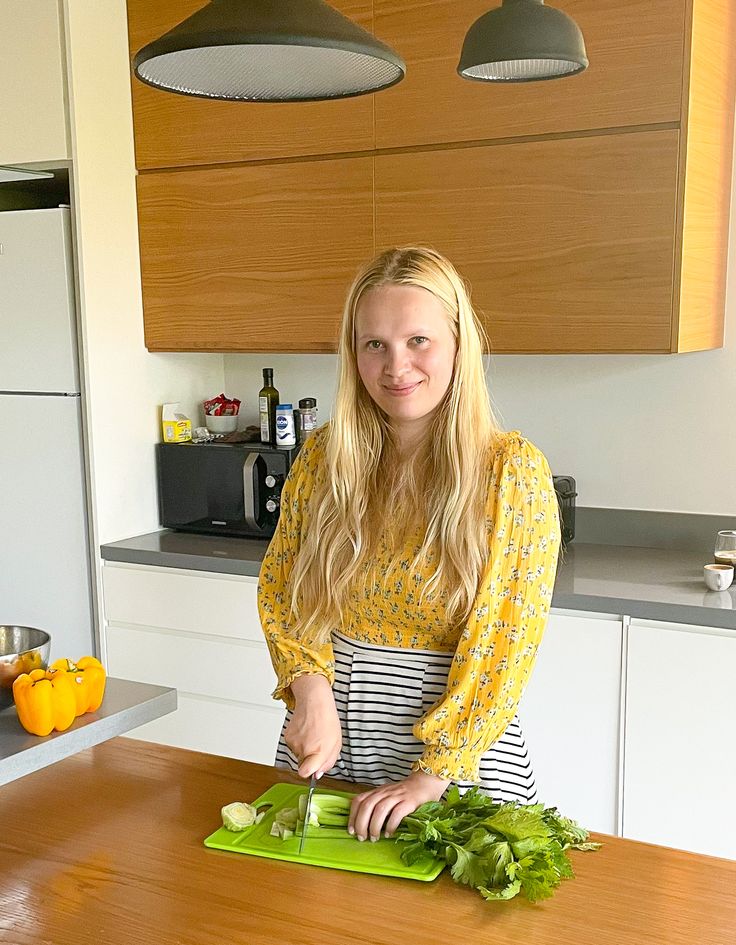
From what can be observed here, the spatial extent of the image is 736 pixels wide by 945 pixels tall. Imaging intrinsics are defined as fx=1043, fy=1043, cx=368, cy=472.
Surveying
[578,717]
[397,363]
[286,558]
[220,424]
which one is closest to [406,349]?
[397,363]

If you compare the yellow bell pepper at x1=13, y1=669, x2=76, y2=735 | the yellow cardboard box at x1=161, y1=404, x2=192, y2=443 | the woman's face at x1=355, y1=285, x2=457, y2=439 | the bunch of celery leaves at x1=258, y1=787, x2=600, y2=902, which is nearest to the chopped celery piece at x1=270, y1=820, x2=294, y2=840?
the bunch of celery leaves at x1=258, y1=787, x2=600, y2=902

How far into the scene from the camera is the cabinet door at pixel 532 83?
2.35 meters

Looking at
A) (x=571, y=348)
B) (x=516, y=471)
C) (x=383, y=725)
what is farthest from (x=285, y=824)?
(x=571, y=348)

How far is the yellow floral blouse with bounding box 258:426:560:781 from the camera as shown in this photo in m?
1.50

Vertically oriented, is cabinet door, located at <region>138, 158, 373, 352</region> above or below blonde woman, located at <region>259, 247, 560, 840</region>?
above

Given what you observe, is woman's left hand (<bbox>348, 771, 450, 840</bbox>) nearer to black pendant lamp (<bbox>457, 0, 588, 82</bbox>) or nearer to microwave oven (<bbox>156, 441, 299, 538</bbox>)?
black pendant lamp (<bbox>457, 0, 588, 82</bbox>)

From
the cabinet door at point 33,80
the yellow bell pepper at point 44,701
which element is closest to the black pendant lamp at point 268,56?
the yellow bell pepper at point 44,701

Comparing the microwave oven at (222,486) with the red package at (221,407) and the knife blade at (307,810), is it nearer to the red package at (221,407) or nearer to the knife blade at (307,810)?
the red package at (221,407)

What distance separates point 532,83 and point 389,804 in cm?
176

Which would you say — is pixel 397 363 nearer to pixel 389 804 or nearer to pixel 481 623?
pixel 481 623

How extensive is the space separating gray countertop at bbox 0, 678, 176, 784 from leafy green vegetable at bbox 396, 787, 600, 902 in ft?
1.54

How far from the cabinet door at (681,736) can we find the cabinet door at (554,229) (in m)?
0.70

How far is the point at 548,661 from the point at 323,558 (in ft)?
3.25

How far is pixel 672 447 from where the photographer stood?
2.88 m
